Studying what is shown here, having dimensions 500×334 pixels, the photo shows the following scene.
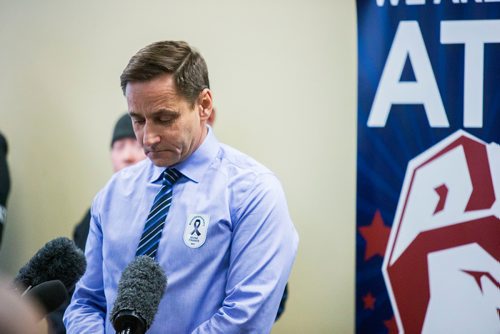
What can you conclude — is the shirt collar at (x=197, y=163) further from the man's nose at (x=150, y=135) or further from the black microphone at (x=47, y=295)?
the black microphone at (x=47, y=295)

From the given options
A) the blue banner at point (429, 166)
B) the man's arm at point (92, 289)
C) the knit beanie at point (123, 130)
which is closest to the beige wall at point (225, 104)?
the blue banner at point (429, 166)

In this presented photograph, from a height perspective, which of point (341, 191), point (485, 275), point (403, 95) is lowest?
point (485, 275)

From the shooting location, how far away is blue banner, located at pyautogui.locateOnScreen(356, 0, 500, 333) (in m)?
2.71

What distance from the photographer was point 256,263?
1.62 metres

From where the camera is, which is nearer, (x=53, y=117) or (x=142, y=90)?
(x=142, y=90)

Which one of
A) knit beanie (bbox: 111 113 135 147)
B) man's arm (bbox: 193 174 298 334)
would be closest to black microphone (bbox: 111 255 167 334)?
man's arm (bbox: 193 174 298 334)

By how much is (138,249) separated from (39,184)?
2010 millimetres

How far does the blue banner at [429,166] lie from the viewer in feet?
8.88

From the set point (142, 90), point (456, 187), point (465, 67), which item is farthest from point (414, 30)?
point (142, 90)

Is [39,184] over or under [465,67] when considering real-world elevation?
under

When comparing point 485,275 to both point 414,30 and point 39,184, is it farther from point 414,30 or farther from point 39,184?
point 39,184

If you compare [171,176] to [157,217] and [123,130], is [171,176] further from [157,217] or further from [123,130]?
[123,130]

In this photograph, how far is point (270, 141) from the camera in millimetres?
3176

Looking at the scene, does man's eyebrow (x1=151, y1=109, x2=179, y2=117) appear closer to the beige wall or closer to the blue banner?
the blue banner
